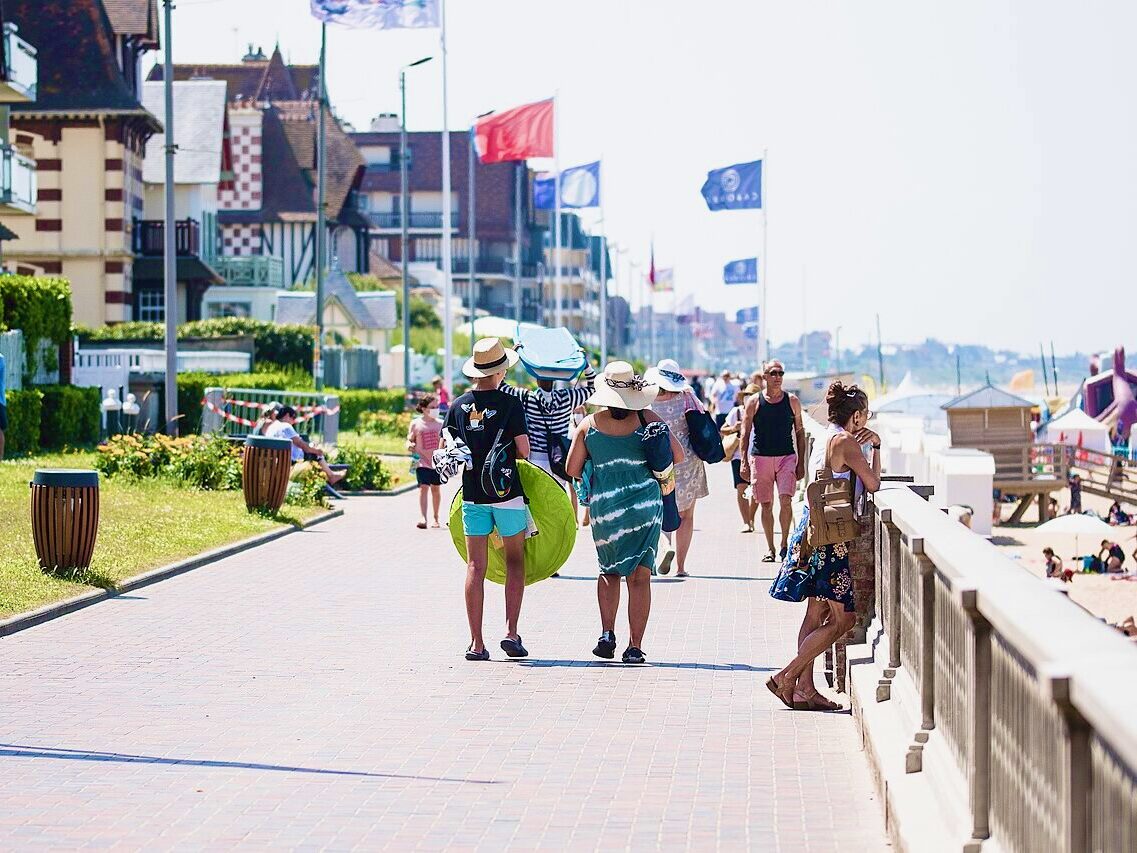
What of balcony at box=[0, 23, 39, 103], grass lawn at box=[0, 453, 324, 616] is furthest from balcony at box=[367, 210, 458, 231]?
grass lawn at box=[0, 453, 324, 616]

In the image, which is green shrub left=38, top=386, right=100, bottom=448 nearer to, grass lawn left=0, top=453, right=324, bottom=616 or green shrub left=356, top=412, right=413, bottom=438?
grass lawn left=0, top=453, right=324, bottom=616

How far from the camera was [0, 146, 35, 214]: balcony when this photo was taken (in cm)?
3862

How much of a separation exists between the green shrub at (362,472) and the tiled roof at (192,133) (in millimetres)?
27636

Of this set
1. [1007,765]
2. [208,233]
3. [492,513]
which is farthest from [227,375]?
[1007,765]

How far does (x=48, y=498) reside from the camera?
47.1 ft

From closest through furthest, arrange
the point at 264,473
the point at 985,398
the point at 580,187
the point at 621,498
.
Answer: the point at 621,498 < the point at 264,473 < the point at 985,398 < the point at 580,187

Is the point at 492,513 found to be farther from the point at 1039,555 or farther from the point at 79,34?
the point at 79,34

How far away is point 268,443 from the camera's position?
21703mm

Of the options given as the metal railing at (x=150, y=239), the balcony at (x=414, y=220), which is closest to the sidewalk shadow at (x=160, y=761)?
the metal railing at (x=150, y=239)

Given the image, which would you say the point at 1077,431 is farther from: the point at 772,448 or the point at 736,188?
the point at 772,448

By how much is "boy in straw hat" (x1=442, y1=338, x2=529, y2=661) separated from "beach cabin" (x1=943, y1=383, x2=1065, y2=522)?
2862 centimetres

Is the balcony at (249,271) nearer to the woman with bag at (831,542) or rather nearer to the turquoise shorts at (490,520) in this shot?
the turquoise shorts at (490,520)

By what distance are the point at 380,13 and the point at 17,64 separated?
288 inches

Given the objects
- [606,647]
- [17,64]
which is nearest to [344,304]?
[17,64]
